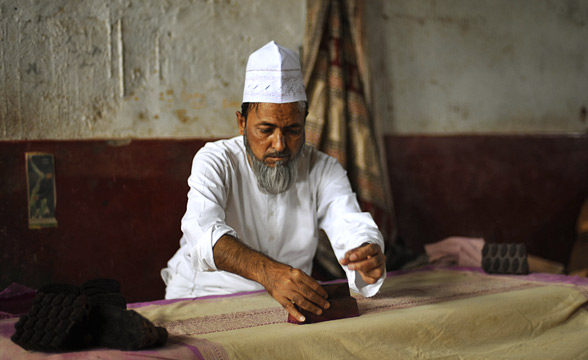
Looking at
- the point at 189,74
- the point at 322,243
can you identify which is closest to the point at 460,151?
the point at 322,243

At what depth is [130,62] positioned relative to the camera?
3.15 m

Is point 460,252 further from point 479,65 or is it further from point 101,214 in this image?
point 101,214

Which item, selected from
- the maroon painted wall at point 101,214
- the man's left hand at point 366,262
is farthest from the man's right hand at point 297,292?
the maroon painted wall at point 101,214

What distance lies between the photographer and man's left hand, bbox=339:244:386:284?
2.07 metres

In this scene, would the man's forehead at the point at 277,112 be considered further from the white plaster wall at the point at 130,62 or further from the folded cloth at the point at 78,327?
the folded cloth at the point at 78,327

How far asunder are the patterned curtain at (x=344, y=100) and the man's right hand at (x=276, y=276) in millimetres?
1666

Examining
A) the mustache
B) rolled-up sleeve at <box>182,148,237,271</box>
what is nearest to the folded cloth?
rolled-up sleeve at <box>182,148,237,271</box>

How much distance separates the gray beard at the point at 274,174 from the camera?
251 centimetres

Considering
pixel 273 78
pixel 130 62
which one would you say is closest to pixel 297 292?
pixel 273 78

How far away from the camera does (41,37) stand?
2.93m

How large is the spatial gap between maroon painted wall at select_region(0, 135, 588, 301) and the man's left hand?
151cm

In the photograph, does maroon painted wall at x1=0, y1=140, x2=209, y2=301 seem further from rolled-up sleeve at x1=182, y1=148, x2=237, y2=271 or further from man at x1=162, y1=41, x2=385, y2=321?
rolled-up sleeve at x1=182, y1=148, x2=237, y2=271

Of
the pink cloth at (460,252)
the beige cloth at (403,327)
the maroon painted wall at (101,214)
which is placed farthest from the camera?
the pink cloth at (460,252)

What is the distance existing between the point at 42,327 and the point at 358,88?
2.72 m
